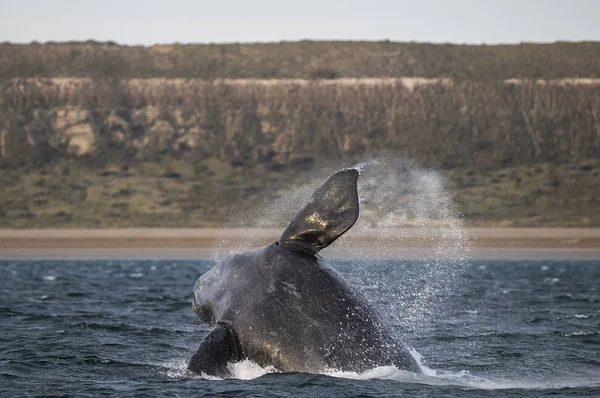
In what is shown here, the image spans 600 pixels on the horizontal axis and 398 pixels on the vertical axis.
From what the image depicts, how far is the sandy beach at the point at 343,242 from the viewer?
59.3m

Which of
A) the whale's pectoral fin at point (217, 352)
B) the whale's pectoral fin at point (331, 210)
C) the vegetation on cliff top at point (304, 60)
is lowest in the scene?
the whale's pectoral fin at point (217, 352)

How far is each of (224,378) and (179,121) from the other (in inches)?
2901

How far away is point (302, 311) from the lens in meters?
10.9

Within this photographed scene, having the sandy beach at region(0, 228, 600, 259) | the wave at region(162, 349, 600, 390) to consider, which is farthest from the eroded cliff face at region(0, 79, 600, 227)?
the wave at region(162, 349, 600, 390)

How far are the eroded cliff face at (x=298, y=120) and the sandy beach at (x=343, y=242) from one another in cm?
1310

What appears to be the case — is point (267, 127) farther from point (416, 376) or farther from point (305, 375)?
point (305, 375)

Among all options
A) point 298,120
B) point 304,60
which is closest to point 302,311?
point 298,120

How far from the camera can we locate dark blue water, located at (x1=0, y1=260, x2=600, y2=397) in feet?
38.5

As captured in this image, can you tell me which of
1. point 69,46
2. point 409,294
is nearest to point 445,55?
point 69,46

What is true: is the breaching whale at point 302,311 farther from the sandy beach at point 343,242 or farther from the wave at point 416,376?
the sandy beach at point 343,242

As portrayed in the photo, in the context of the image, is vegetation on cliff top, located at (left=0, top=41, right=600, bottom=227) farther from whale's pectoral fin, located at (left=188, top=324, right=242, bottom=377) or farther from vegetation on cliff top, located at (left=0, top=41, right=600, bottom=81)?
whale's pectoral fin, located at (left=188, top=324, right=242, bottom=377)

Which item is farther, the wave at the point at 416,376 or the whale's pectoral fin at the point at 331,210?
the wave at the point at 416,376

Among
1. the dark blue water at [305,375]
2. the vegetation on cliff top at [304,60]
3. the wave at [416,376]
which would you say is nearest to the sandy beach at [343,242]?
the dark blue water at [305,375]

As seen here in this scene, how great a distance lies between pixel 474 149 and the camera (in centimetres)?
8119
